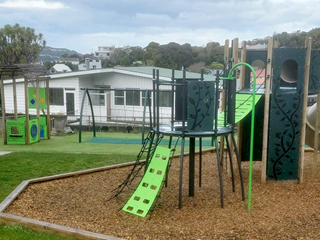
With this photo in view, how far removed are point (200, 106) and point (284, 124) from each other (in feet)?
6.89

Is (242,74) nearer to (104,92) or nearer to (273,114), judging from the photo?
(273,114)

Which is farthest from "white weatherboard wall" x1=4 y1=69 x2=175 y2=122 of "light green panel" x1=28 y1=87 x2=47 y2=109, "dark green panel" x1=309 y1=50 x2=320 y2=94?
"dark green panel" x1=309 y1=50 x2=320 y2=94

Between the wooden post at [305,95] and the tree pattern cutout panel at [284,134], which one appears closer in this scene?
the wooden post at [305,95]

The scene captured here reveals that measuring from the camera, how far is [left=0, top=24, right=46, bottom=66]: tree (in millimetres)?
40062

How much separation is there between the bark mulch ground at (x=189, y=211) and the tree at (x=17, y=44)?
123ft

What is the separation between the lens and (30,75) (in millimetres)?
12422

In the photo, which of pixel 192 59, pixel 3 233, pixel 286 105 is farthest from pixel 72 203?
pixel 192 59

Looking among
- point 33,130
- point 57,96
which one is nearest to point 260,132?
point 33,130

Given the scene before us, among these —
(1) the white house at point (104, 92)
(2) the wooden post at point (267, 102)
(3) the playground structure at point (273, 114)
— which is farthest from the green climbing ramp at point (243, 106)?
(1) the white house at point (104, 92)

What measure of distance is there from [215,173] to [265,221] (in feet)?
8.55

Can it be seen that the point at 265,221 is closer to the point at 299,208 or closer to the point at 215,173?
the point at 299,208

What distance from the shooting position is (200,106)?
5262mm

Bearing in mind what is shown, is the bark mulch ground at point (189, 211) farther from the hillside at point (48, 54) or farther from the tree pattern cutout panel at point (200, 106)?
the hillside at point (48, 54)

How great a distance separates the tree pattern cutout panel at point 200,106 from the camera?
17.1 ft
